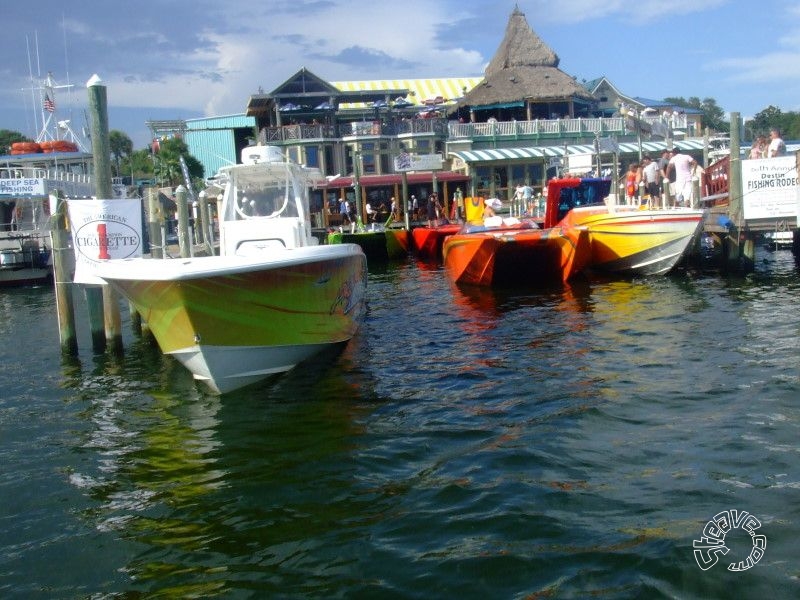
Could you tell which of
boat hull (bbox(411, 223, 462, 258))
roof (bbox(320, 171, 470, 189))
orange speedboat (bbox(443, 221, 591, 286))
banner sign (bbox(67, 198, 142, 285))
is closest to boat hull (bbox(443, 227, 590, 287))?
orange speedboat (bbox(443, 221, 591, 286))

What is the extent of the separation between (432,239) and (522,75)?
25.2 m

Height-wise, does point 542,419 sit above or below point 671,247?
below

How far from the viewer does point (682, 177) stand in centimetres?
2062

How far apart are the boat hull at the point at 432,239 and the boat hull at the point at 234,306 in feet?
66.0

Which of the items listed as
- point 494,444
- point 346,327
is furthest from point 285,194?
point 494,444

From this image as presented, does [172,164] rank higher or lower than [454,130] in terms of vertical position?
lower

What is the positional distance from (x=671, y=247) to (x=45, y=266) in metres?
21.8

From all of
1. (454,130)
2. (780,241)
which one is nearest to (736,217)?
(780,241)

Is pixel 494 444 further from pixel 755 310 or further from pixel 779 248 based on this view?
pixel 779 248

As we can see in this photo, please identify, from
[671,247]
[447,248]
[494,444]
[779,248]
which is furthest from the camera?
[779,248]

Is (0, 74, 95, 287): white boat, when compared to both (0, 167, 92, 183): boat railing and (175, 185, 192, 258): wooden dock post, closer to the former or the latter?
(0, 167, 92, 183): boat railing

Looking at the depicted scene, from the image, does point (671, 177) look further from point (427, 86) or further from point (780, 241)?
point (427, 86)

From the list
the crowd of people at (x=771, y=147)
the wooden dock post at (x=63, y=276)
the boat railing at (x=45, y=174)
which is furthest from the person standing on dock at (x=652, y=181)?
the boat railing at (x=45, y=174)

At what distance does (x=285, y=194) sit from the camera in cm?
1214
